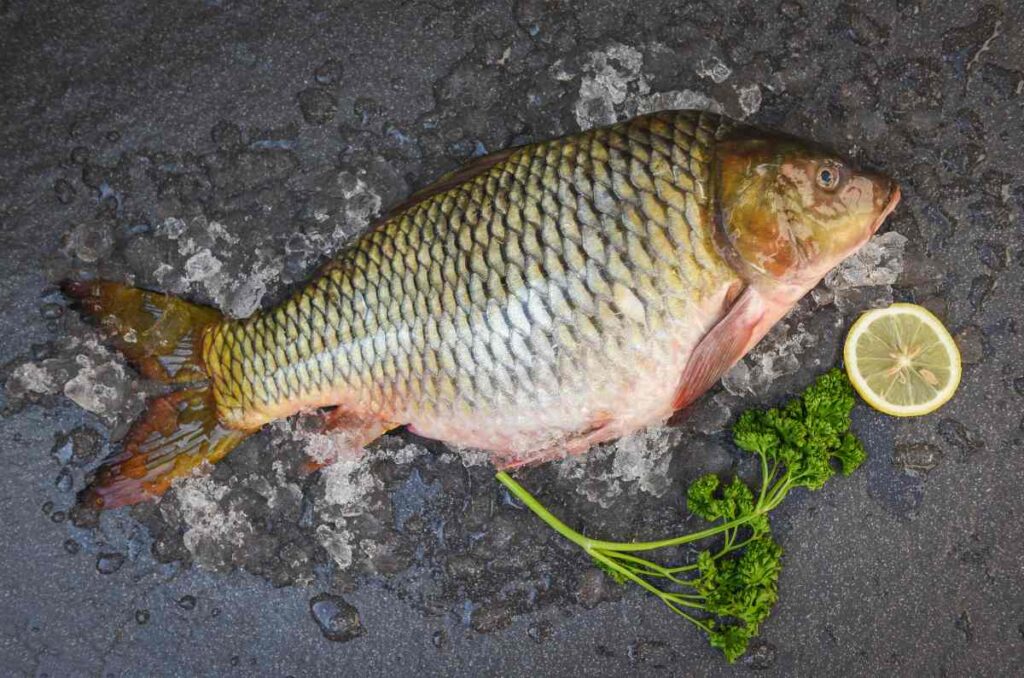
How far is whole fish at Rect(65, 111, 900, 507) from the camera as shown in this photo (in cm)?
229

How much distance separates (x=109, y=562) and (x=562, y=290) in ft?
6.36

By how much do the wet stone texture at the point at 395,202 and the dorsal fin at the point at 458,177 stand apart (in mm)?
341

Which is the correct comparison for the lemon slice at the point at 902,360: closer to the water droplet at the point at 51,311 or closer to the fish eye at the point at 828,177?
the fish eye at the point at 828,177

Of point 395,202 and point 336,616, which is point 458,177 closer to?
point 395,202

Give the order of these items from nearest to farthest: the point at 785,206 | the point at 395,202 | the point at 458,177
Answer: the point at 785,206 < the point at 458,177 < the point at 395,202

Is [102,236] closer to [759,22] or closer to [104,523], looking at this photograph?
[104,523]

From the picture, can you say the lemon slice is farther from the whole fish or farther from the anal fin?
the anal fin

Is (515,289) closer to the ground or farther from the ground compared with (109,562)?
farther from the ground

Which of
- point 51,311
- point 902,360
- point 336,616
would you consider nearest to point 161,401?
point 51,311

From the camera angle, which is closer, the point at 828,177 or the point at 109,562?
the point at 828,177

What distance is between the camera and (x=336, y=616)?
2938mm

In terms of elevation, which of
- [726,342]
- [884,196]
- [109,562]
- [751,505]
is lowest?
[109,562]

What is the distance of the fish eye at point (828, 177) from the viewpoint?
2.29 meters

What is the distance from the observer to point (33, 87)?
2896 millimetres
